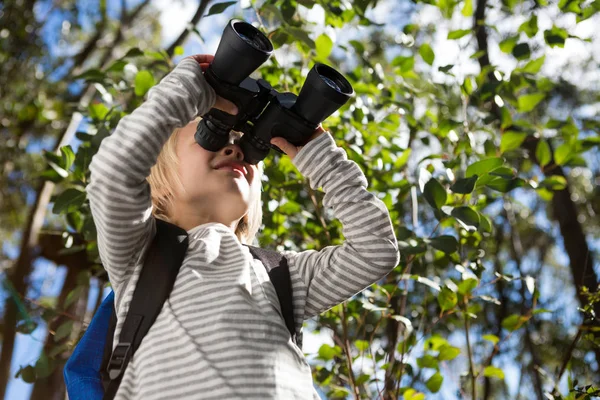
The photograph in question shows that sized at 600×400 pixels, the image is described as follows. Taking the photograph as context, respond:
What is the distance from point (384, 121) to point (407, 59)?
0.17m

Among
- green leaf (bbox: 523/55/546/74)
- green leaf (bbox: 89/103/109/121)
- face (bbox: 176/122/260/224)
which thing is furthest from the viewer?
green leaf (bbox: 89/103/109/121)

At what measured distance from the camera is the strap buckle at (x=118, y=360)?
3.08ft

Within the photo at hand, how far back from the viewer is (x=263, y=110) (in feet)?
3.72

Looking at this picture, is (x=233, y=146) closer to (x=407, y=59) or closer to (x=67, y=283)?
(x=407, y=59)

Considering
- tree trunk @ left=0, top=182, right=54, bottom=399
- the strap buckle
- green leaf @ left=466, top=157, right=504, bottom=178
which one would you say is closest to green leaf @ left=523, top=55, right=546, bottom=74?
green leaf @ left=466, top=157, right=504, bottom=178

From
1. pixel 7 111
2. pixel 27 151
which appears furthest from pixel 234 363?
pixel 27 151

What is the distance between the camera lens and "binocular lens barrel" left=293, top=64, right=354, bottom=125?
3.48 ft

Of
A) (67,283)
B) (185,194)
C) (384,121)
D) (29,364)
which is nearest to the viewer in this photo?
(185,194)

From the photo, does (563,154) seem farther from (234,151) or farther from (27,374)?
(27,374)

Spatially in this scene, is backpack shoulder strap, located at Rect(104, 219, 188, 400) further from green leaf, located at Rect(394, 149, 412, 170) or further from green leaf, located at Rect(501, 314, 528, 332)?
green leaf, located at Rect(501, 314, 528, 332)

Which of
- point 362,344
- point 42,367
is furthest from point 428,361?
point 42,367

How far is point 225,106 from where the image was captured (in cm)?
109

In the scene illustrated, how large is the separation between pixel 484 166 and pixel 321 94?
1.59 feet

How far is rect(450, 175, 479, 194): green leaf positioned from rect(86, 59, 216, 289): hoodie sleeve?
1.87 ft
